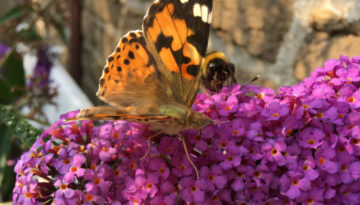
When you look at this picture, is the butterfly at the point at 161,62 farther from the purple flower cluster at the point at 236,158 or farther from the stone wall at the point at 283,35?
the stone wall at the point at 283,35

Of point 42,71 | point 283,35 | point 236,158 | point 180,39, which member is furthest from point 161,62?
point 42,71

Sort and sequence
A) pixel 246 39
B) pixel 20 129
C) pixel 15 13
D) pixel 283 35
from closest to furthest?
pixel 20 129, pixel 283 35, pixel 246 39, pixel 15 13

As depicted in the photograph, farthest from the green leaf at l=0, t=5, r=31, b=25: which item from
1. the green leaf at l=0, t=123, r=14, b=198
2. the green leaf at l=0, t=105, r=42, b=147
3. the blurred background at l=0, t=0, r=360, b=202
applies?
the green leaf at l=0, t=105, r=42, b=147

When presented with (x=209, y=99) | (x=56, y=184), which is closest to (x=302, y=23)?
(x=209, y=99)

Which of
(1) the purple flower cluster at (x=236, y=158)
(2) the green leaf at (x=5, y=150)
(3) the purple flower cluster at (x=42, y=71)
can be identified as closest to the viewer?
(1) the purple flower cluster at (x=236, y=158)

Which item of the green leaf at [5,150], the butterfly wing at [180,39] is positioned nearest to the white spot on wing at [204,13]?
the butterfly wing at [180,39]

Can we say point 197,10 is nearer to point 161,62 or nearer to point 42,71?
point 161,62

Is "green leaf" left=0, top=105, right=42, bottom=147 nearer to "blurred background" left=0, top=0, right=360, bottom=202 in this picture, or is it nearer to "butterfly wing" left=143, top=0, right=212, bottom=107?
"blurred background" left=0, top=0, right=360, bottom=202
